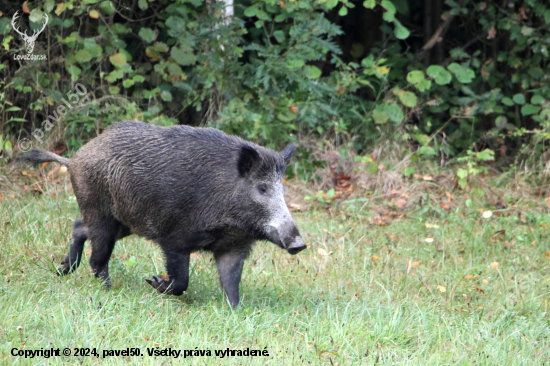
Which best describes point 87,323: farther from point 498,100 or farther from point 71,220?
point 498,100

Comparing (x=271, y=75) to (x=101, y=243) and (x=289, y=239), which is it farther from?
(x=289, y=239)

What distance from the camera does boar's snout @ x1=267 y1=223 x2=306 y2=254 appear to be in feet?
11.3

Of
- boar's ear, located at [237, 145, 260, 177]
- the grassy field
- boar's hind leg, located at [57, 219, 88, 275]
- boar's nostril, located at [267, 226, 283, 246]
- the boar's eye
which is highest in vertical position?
boar's ear, located at [237, 145, 260, 177]

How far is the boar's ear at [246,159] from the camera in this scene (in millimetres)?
3682

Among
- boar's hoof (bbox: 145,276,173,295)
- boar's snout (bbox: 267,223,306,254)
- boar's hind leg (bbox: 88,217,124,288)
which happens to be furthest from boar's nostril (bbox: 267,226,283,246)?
boar's hind leg (bbox: 88,217,124,288)

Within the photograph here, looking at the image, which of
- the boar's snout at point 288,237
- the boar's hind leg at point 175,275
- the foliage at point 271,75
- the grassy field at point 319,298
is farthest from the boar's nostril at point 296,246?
the foliage at point 271,75

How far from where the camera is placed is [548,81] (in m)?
7.30

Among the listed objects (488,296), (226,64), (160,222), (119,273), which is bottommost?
(488,296)

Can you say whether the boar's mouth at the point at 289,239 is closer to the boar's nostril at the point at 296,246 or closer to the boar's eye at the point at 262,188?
the boar's nostril at the point at 296,246

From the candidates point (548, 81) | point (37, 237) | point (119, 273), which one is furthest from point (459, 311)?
point (548, 81)

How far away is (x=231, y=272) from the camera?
153 inches

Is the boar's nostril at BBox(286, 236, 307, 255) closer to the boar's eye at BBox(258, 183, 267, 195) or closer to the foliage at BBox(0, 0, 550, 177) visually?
the boar's eye at BBox(258, 183, 267, 195)

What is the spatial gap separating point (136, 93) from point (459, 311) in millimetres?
4411

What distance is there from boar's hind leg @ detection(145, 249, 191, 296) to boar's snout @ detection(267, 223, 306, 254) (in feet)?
1.84
